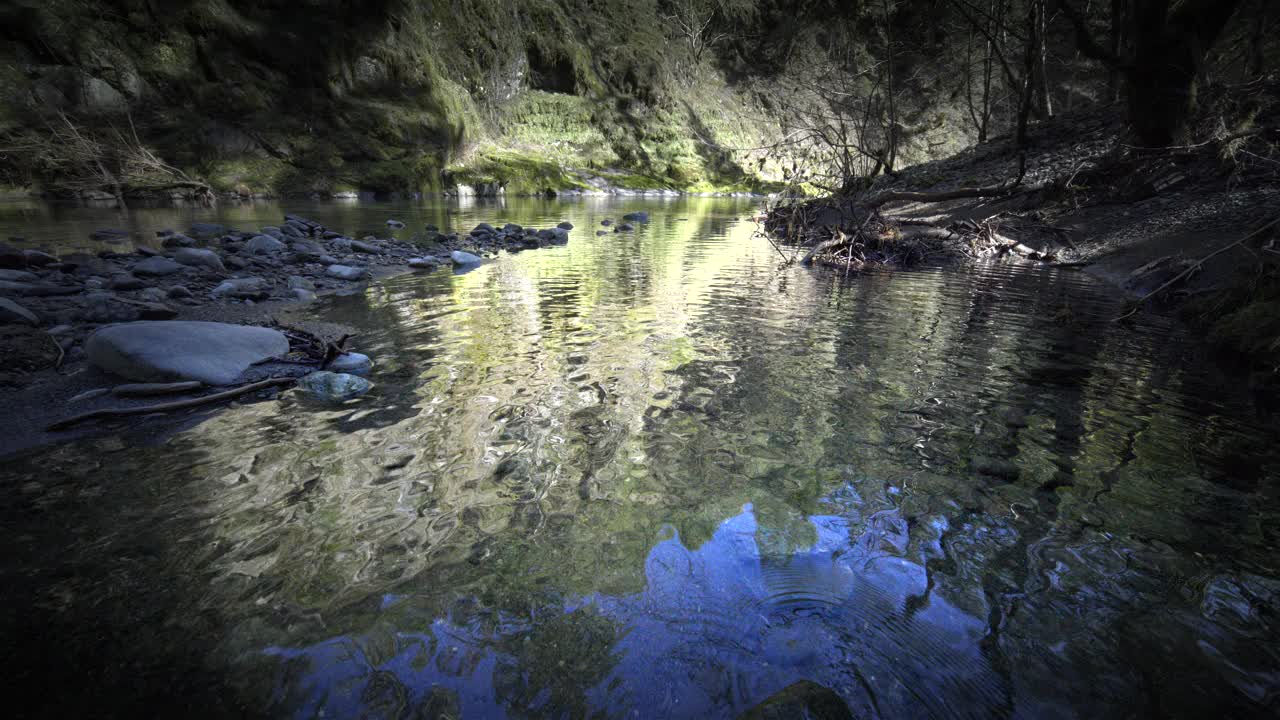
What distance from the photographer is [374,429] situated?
2.90m

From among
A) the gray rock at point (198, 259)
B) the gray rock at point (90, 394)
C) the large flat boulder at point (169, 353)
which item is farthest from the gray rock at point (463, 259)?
the gray rock at point (90, 394)

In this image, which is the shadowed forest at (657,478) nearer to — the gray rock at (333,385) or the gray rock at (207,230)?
the gray rock at (333,385)

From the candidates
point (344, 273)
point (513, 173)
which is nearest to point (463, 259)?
point (344, 273)

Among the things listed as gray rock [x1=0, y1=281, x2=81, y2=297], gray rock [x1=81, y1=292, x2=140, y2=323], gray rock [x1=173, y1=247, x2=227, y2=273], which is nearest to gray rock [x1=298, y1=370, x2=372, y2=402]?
gray rock [x1=81, y1=292, x2=140, y2=323]

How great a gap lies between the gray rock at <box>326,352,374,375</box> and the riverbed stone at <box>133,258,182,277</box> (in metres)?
4.54

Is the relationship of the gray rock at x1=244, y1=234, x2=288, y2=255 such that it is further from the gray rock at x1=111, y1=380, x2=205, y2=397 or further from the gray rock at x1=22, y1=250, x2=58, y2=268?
the gray rock at x1=111, y1=380, x2=205, y2=397

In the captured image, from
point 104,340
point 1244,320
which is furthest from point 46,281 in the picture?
point 1244,320

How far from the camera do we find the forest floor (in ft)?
15.7

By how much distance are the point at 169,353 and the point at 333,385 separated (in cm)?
107

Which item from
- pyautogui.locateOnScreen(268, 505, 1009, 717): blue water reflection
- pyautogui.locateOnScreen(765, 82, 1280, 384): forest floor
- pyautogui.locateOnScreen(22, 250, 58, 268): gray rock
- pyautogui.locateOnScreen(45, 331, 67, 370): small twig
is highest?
pyautogui.locateOnScreen(765, 82, 1280, 384): forest floor

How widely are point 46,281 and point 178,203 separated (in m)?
19.8

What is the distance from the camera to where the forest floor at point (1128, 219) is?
188 inches

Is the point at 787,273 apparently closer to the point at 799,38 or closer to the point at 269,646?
the point at 269,646

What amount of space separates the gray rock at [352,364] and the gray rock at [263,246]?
6088mm
